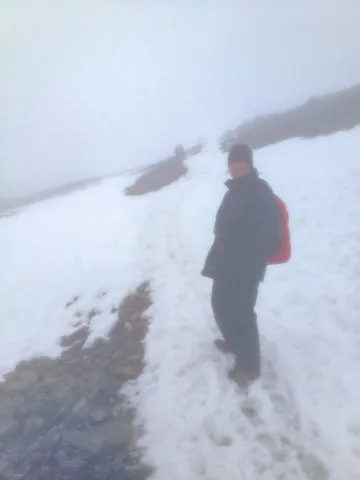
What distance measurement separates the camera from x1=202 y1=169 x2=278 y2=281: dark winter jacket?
4.92 m

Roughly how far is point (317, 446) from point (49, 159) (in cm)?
10955

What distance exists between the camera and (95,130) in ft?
387

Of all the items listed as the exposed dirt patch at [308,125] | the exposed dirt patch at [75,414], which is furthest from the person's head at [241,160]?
the exposed dirt patch at [308,125]

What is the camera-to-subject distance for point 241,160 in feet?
16.0

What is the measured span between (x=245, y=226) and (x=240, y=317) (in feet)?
3.61

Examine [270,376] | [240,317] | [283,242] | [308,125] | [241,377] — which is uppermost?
[283,242]

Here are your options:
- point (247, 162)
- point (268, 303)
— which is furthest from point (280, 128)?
point (247, 162)

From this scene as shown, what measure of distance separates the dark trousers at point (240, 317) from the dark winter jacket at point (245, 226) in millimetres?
148

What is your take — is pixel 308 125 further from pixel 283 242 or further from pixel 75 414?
pixel 75 414

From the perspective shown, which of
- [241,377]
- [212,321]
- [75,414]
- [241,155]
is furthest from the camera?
[212,321]

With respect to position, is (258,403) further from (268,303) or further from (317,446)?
(268,303)

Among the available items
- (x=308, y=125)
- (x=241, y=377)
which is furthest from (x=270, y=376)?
(x=308, y=125)

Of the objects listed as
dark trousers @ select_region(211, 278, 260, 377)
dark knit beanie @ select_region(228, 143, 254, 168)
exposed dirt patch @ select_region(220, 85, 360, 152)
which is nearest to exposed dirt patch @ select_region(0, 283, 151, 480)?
dark trousers @ select_region(211, 278, 260, 377)

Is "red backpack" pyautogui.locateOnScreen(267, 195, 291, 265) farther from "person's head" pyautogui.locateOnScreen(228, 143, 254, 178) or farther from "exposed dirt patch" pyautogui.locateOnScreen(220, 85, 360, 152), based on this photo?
"exposed dirt patch" pyautogui.locateOnScreen(220, 85, 360, 152)
